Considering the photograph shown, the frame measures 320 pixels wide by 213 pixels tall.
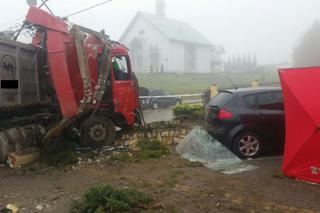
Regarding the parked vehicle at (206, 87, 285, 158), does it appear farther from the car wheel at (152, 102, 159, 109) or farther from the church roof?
the church roof

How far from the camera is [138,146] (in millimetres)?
10781

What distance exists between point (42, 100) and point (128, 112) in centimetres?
224

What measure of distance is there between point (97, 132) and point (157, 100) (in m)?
15.3

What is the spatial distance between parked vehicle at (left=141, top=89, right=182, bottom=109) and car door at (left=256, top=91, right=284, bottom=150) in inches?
633

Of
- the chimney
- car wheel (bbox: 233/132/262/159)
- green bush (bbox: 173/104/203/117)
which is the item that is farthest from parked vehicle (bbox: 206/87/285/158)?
the chimney

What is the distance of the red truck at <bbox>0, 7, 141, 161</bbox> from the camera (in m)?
10.3

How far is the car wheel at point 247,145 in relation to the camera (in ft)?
31.5

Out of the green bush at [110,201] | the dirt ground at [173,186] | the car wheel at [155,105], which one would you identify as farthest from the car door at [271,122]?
the car wheel at [155,105]

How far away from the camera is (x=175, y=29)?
190ft

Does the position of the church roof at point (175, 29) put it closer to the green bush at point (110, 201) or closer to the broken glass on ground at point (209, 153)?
the broken glass on ground at point (209, 153)

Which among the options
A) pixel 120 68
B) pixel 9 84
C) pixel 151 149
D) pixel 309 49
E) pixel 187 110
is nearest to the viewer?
pixel 9 84

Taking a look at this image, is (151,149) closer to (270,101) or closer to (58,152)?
(58,152)

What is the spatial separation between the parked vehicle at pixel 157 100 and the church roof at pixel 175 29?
2684 cm

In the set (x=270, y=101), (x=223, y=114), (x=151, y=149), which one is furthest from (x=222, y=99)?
(x=151, y=149)
